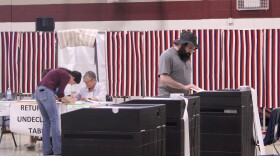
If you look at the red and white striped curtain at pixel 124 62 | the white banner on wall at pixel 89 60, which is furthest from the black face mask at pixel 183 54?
the white banner on wall at pixel 89 60

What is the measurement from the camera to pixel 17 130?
10414 mm

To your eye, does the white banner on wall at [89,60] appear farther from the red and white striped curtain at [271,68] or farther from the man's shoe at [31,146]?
the red and white striped curtain at [271,68]

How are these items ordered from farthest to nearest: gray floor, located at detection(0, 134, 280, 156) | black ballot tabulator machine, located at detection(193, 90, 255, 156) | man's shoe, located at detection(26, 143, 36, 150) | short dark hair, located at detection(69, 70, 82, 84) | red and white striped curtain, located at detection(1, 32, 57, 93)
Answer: red and white striped curtain, located at detection(1, 32, 57, 93), man's shoe, located at detection(26, 143, 36, 150), gray floor, located at detection(0, 134, 280, 156), short dark hair, located at detection(69, 70, 82, 84), black ballot tabulator machine, located at detection(193, 90, 255, 156)

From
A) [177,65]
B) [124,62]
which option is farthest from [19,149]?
[177,65]

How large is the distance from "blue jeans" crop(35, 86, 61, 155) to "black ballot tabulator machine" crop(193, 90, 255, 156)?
4621mm

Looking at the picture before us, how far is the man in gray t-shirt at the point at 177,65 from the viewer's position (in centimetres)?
646

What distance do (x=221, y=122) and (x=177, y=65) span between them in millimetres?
1412

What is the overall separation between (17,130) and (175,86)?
15.3ft

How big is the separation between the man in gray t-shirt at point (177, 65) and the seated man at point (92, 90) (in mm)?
4041

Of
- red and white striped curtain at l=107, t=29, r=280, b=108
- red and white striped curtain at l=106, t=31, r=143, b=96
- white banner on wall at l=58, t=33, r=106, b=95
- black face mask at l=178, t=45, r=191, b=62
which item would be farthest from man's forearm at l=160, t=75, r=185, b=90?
white banner on wall at l=58, t=33, r=106, b=95

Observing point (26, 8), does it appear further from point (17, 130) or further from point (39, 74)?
point (17, 130)

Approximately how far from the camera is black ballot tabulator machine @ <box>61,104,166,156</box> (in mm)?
3377

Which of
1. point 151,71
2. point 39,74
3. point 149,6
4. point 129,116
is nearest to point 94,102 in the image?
point 151,71

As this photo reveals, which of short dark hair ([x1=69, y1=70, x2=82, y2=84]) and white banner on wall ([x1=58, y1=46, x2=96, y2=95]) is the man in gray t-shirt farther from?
white banner on wall ([x1=58, y1=46, x2=96, y2=95])
